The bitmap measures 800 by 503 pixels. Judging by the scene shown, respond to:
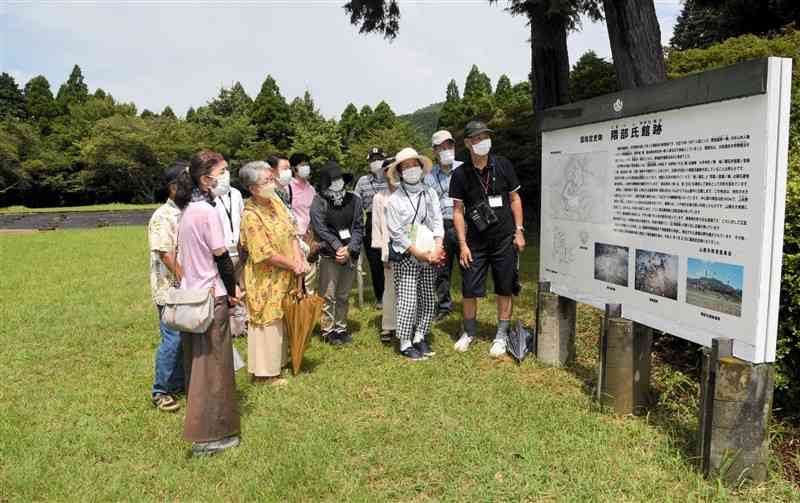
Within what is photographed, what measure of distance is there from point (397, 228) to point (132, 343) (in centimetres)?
325

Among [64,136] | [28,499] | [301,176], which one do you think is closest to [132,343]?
[301,176]

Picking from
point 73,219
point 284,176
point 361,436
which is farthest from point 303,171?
point 73,219

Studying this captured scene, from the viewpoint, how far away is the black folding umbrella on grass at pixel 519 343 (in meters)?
5.05

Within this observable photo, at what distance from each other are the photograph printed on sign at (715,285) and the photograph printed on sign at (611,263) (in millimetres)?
610

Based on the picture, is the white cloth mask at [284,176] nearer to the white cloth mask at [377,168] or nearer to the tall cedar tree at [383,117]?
the white cloth mask at [377,168]

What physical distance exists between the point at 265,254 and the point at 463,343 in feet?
6.86

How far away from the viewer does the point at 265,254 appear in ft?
14.9

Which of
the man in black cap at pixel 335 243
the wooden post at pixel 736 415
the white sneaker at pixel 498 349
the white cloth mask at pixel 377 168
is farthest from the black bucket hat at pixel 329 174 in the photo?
the wooden post at pixel 736 415

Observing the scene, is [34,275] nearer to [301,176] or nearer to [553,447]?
[301,176]

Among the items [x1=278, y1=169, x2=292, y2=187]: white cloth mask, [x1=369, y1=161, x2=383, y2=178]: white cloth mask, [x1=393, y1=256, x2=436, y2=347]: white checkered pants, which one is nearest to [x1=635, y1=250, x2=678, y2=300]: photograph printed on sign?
[x1=393, y1=256, x2=436, y2=347]: white checkered pants

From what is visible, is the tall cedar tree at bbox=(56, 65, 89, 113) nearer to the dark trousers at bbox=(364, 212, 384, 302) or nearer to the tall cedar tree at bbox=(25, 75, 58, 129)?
the tall cedar tree at bbox=(25, 75, 58, 129)

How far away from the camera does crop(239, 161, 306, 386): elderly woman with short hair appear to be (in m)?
4.54

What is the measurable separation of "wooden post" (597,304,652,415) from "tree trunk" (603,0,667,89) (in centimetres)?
522

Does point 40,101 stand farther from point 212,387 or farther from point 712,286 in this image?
point 712,286
